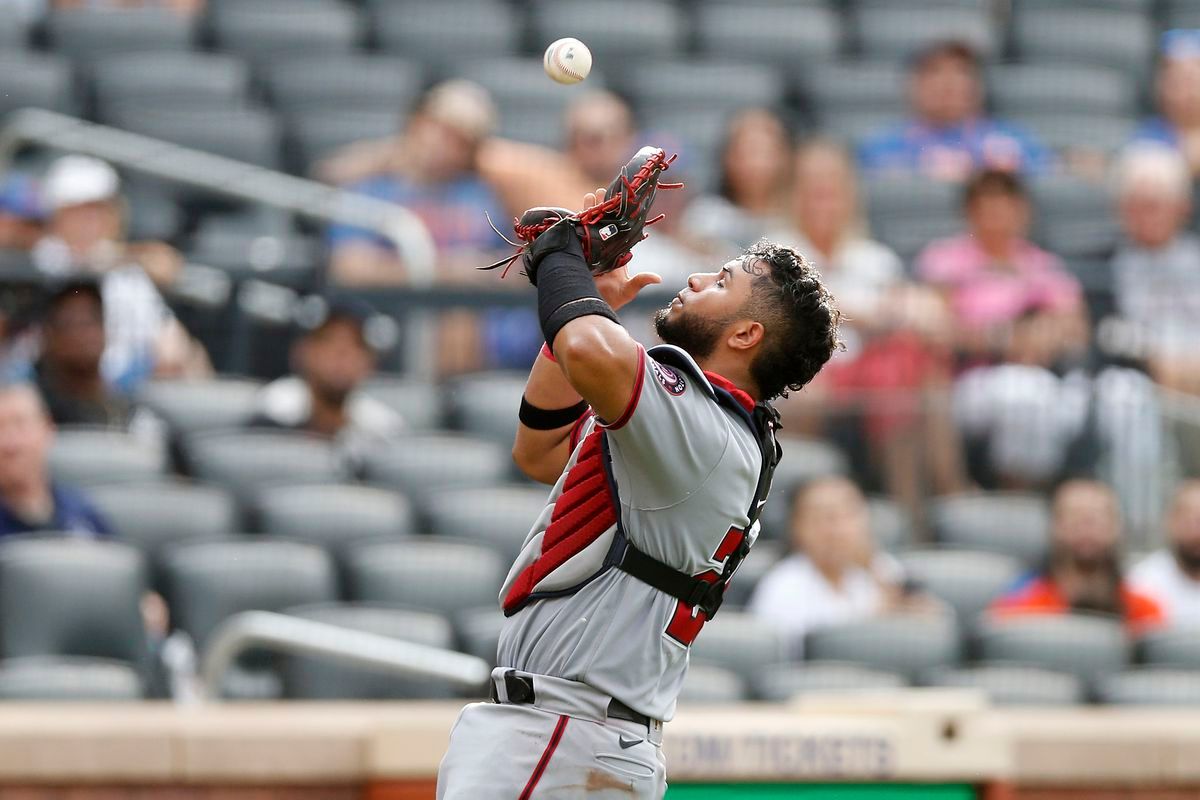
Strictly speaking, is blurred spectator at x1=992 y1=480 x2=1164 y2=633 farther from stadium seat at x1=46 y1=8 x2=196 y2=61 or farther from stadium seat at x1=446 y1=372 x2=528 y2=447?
stadium seat at x1=46 y1=8 x2=196 y2=61

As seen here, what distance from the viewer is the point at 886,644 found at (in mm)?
6434

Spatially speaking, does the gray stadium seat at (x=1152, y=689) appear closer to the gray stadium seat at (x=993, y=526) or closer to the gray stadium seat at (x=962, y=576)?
the gray stadium seat at (x=962, y=576)

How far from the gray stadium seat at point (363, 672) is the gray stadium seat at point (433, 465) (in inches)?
39.5

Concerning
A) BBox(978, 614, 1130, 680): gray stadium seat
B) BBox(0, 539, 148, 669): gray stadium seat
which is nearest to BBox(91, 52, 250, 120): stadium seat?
BBox(0, 539, 148, 669): gray stadium seat

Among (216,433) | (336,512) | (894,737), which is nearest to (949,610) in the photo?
(894,737)

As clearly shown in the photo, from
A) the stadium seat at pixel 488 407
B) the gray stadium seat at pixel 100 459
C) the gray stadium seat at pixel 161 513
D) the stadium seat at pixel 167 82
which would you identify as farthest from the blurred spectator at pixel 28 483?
the stadium seat at pixel 167 82

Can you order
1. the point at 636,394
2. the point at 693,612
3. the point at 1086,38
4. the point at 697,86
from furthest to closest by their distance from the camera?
the point at 1086,38 → the point at 697,86 → the point at 693,612 → the point at 636,394

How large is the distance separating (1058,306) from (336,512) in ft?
10.1

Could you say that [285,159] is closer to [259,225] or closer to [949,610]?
[259,225]

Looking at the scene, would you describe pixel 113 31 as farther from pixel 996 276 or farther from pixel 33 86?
pixel 996 276

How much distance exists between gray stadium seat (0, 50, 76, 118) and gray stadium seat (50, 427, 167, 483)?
288cm

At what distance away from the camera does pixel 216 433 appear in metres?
7.00

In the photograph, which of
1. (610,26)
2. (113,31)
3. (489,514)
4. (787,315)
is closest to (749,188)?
(489,514)

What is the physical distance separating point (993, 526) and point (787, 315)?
4.03 meters
